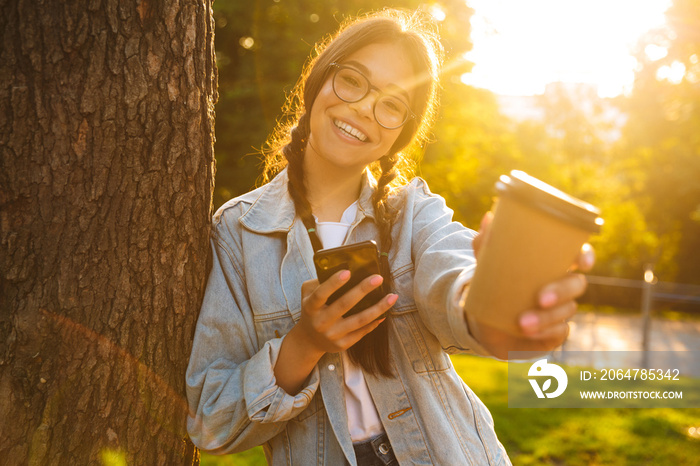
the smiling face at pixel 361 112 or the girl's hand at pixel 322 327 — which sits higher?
the smiling face at pixel 361 112

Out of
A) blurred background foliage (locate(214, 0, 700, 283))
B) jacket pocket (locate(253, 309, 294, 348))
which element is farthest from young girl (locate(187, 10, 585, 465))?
blurred background foliage (locate(214, 0, 700, 283))

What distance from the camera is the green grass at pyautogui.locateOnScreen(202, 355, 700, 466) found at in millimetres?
4836

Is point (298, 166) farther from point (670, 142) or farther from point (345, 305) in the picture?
point (670, 142)

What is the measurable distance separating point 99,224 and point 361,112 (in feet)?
3.20

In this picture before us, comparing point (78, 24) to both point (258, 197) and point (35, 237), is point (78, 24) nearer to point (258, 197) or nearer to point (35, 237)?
point (35, 237)

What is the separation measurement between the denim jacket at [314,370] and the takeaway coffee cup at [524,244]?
0.48 meters

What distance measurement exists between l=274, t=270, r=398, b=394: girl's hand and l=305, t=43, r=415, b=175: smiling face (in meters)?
0.60

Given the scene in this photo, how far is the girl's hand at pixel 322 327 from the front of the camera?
4.83 ft

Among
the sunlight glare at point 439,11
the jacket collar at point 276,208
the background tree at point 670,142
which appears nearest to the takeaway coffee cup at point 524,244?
the jacket collar at point 276,208

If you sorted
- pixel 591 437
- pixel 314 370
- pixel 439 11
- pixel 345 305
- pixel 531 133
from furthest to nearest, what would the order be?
1. pixel 531 133
2. pixel 439 11
3. pixel 591 437
4. pixel 314 370
5. pixel 345 305

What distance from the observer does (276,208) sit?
2002mm

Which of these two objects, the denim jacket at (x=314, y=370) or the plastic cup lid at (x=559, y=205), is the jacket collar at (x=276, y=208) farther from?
the plastic cup lid at (x=559, y=205)

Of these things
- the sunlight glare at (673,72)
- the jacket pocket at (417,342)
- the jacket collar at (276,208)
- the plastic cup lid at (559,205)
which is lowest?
the jacket pocket at (417,342)

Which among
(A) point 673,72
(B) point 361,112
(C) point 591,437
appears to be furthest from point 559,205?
(A) point 673,72
